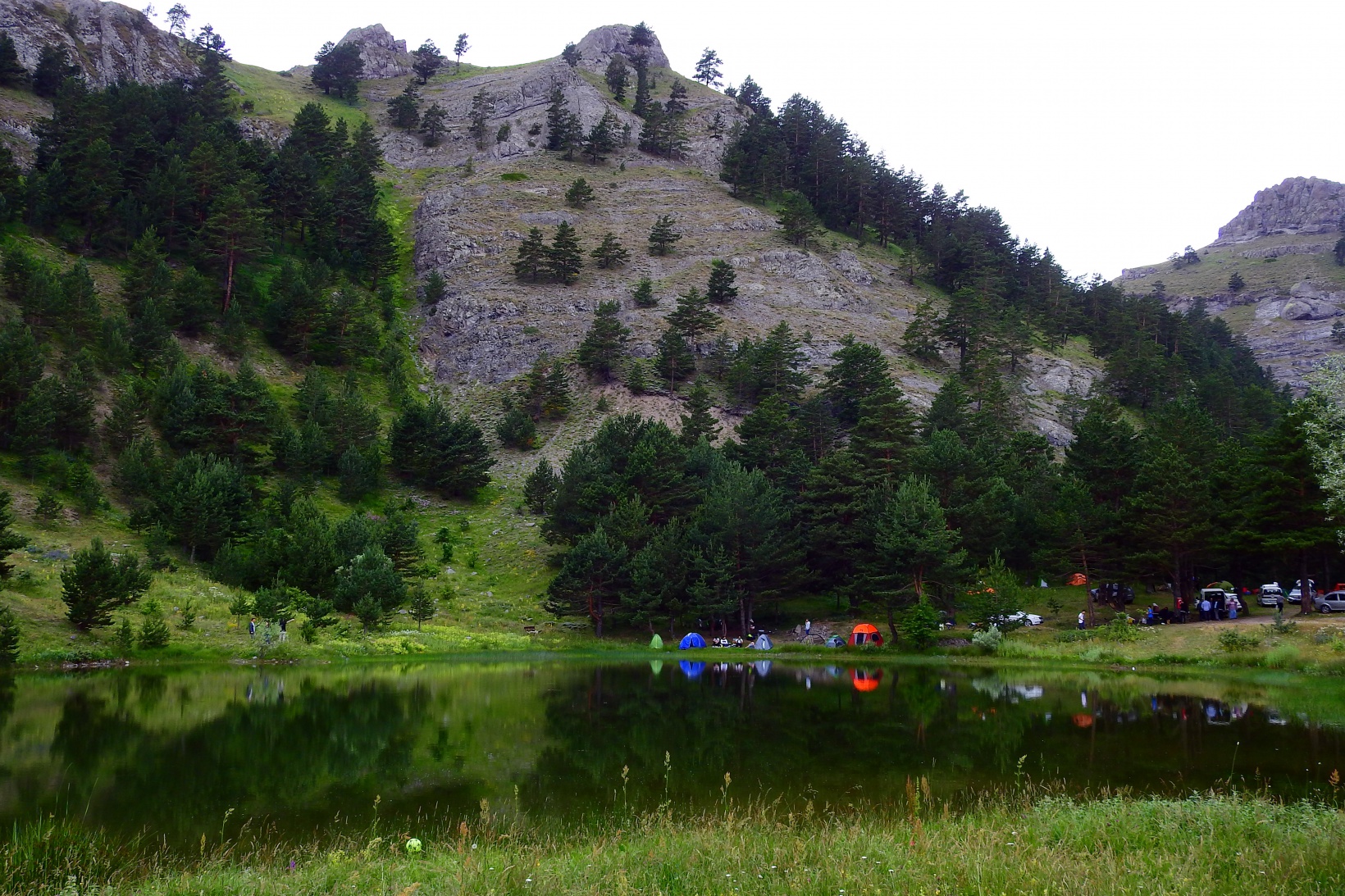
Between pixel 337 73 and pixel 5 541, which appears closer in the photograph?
pixel 5 541

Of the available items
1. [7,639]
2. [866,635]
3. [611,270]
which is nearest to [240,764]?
[7,639]

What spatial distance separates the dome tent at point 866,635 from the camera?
5488 cm

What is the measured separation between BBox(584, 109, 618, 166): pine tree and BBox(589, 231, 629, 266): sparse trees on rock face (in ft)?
118

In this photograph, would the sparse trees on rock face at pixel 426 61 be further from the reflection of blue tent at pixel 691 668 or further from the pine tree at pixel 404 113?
the reflection of blue tent at pixel 691 668

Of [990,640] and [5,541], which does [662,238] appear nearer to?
[990,640]

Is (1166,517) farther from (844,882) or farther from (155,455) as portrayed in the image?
(155,455)

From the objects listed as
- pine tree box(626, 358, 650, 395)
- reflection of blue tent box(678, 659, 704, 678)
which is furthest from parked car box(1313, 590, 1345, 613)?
pine tree box(626, 358, 650, 395)

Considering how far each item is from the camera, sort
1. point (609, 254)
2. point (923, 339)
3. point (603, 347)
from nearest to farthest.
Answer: point (603, 347), point (923, 339), point (609, 254)

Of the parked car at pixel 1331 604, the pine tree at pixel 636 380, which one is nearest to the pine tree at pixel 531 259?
the pine tree at pixel 636 380

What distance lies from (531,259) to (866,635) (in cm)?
7368

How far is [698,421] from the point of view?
78.2 metres

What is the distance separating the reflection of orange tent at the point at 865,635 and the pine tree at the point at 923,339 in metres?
55.5

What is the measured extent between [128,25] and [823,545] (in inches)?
5346

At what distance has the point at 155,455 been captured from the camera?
2181 inches
